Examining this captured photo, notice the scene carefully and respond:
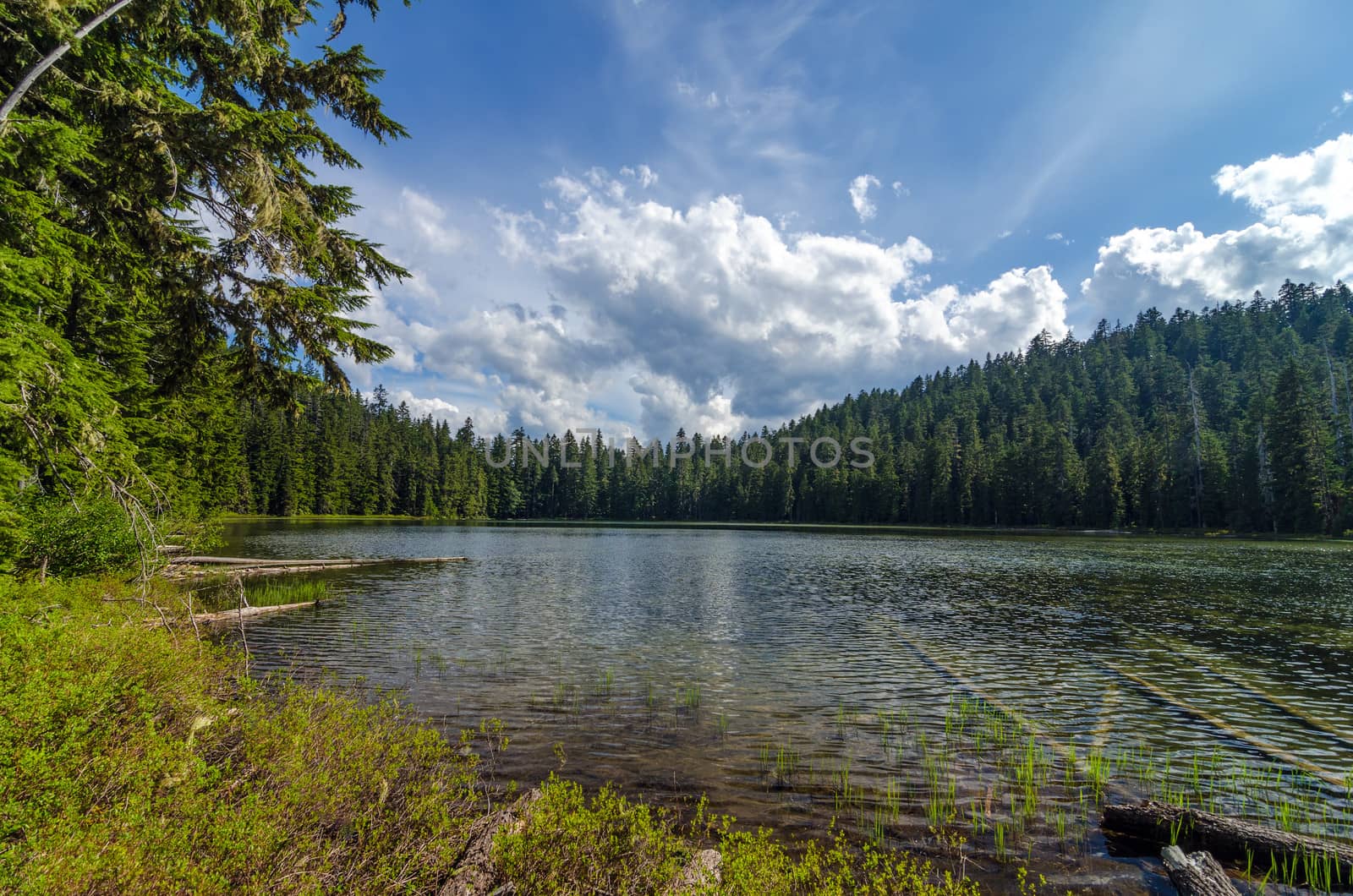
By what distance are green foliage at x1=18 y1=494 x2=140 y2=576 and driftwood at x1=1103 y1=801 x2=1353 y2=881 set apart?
72.0ft

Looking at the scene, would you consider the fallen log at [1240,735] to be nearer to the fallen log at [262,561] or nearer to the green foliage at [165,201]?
the green foliage at [165,201]

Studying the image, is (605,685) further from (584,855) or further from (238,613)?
(238,613)

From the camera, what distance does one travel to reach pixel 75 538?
16250 millimetres

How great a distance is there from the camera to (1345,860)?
22.3 ft

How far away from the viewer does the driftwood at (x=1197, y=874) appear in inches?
245

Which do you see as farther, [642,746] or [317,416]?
[317,416]

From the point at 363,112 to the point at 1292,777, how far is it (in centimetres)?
2084

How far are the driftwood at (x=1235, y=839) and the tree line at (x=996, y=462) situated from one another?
15369mm

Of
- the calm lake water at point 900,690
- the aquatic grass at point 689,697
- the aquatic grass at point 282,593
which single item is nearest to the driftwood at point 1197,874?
the calm lake water at point 900,690

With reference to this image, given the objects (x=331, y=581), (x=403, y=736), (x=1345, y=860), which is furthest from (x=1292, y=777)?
(x=331, y=581)

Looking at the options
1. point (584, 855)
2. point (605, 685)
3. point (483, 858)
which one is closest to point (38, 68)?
point (483, 858)

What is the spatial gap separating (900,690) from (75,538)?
2224 centimetres

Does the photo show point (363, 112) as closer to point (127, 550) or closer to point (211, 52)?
point (211, 52)

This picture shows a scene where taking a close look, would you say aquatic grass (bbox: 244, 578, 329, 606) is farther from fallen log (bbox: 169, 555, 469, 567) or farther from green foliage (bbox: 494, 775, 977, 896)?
green foliage (bbox: 494, 775, 977, 896)
